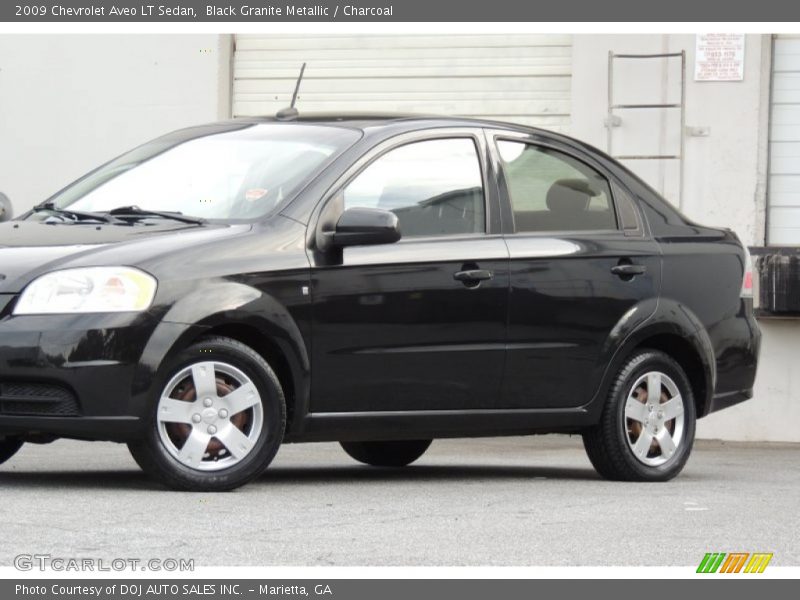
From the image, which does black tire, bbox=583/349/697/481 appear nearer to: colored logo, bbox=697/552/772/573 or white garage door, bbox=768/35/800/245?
colored logo, bbox=697/552/772/573

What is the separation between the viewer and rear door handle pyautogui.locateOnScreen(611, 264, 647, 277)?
881cm

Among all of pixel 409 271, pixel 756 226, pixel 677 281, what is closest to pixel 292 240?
pixel 409 271

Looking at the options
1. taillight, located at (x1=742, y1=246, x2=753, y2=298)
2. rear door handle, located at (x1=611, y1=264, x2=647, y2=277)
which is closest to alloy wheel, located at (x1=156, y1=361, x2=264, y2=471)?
rear door handle, located at (x1=611, y1=264, x2=647, y2=277)

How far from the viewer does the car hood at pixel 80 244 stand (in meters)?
7.14

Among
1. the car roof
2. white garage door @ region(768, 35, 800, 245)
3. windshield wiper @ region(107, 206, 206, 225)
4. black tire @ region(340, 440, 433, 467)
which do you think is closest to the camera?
windshield wiper @ region(107, 206, 206, 225)

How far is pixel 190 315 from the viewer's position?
23.7 ft

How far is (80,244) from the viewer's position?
7.35 metres

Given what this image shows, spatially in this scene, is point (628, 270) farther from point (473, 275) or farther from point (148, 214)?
point (148, 214)

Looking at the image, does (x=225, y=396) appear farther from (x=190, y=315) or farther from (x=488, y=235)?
(x=488, y=235)

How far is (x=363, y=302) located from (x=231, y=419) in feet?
2.71

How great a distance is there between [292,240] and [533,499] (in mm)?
1485

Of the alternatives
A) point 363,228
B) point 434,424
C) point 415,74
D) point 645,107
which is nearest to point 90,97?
point 415,74

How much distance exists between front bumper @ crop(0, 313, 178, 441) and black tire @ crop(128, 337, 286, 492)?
94 mm
